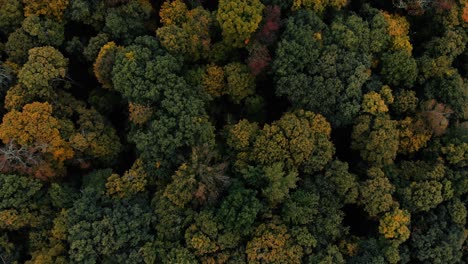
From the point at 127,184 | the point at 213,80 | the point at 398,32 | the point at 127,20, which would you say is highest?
the point at 398,32

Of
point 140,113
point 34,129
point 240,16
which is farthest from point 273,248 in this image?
point 34,129

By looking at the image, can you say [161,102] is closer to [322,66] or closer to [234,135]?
[234,135]

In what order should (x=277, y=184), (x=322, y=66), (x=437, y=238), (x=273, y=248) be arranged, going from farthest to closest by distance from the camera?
(x=322, y=66)
(x=437, y=238)
(x=277, y=184)
(x=273, y=248)

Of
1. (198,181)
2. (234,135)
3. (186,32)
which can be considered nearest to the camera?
(198,181)

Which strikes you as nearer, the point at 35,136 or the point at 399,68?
the point at 35,136

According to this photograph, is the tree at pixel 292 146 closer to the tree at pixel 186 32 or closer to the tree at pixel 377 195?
the tree at pixel 377 195

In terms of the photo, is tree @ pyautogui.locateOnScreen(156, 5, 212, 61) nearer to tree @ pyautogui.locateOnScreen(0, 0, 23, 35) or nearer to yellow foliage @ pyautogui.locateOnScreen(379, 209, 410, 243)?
tree @ pyautogui.locateOnScreen(0, 0, 23, 35)
